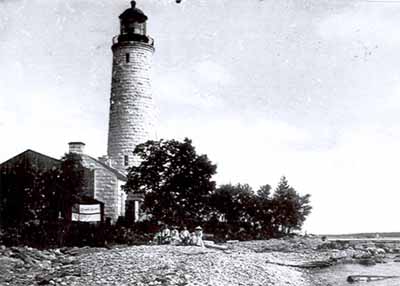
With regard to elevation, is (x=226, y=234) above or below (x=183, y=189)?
below

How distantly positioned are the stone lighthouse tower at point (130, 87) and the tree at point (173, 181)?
56.1 inches

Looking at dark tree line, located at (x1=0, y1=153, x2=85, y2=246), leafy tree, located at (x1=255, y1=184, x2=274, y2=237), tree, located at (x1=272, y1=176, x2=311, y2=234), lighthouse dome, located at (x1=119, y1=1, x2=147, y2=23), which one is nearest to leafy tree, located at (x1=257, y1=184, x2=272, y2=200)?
tree, located at (x1=272, y1=176, x2=311, y2=234)

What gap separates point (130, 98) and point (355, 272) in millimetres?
17514

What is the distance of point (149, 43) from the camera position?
3678 cm

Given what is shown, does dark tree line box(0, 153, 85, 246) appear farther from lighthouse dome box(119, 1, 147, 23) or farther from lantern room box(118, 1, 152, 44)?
lighthouse dome box(119, 1, 147, 23)

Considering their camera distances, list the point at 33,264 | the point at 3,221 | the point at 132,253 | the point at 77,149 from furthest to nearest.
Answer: the point at 77,149, the point at 3,221, the point at 132,253, the point at 33,264

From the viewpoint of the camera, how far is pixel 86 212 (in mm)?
28594

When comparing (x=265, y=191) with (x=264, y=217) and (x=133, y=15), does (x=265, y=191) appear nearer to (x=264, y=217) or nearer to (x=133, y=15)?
(x=264, y=217)

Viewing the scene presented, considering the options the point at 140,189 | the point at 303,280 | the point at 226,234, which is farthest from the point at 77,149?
the point at 303,280

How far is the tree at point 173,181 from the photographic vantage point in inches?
1328

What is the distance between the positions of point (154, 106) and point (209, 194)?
6.70 metres

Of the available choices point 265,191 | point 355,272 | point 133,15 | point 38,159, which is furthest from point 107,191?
point 265,191

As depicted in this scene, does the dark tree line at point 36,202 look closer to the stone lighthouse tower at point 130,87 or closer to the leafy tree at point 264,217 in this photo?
the stone lighthouse tower at point 130,87

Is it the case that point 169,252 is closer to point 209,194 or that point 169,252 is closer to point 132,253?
point 132,253
